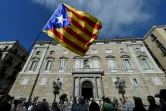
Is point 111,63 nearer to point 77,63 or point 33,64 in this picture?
point 77,63

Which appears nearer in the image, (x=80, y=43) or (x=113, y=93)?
(x=80, y=43)

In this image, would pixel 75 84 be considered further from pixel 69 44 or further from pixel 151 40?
pixel 151 40

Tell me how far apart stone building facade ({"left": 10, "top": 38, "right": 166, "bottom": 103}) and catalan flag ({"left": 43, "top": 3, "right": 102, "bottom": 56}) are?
12.0 meters

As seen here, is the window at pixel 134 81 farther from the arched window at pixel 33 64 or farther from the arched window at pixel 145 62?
the arched window at pixel 33 64

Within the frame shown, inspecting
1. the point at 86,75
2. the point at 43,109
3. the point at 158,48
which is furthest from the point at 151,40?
the point at 43,109

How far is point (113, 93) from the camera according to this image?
1636 centimetres

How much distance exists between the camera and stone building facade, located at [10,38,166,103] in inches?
659

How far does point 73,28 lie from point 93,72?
12.9 meters

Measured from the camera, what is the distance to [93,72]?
60.0ft

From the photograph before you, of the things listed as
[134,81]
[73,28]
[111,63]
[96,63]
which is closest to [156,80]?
[134,81]

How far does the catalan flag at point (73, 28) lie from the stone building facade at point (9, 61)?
22461mm

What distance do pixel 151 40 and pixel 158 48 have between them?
3022 millimetres

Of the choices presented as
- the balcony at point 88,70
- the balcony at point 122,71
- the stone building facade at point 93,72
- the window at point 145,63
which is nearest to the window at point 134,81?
the stone building facade at point 93,72

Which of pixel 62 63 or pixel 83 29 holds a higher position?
pixel 62 63
